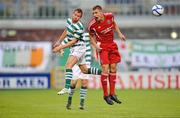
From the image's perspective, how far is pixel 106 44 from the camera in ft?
55.1

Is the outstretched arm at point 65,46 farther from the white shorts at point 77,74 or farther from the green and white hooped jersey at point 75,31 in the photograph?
the white shorts at point 77,74

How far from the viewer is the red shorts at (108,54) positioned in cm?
1670

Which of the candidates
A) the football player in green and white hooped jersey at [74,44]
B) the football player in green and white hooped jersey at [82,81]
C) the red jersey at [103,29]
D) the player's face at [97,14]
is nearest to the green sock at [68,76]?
the football player in green and white hooped jersey at [74,44]

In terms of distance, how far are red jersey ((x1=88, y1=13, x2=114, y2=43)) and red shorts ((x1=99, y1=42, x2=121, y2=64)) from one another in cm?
12

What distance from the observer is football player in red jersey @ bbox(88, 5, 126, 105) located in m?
16.6

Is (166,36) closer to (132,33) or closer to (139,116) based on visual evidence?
(132,33)

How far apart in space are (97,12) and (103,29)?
584 mm

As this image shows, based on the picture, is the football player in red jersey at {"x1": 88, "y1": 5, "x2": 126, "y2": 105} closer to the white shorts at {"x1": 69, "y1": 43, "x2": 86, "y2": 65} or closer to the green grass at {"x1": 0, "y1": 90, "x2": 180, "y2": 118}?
the white shorts at {"x1": 69, "y1": 43, "x2": 86, "y2": 65}

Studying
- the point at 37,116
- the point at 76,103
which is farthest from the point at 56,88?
the point at 37,116

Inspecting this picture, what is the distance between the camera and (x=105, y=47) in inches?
661

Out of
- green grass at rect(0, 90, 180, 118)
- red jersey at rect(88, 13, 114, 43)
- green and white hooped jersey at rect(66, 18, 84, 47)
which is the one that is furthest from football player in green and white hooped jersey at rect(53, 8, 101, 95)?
green grass at rect(0, 90, 180, 118)

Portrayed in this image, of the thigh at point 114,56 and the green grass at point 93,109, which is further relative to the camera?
the thigh at point 114,56

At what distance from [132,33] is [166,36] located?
5.32 feet

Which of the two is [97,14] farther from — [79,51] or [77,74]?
[77,74]
